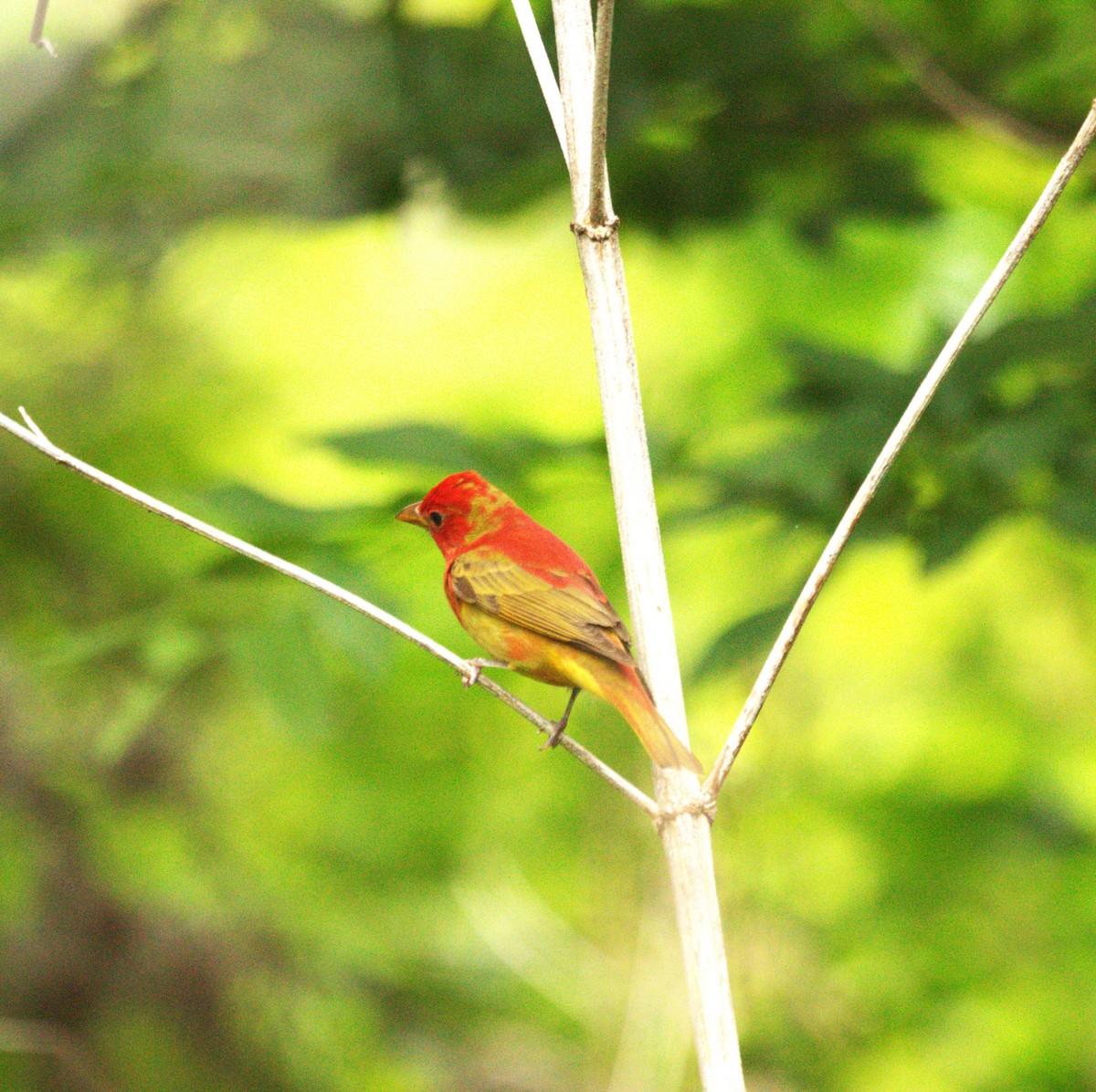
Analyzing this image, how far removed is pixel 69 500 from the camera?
5949mm

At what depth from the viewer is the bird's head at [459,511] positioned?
2141 millimetres

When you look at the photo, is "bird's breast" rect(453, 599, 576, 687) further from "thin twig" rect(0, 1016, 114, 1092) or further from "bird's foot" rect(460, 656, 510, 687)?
"thin twig" rect(0, 1016, 114, 1092)

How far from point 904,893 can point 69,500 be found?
411cm

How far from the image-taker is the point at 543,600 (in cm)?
207

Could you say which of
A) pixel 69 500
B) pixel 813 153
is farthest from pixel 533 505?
pixel 69 500

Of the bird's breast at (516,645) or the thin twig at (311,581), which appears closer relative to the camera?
the thin twig at (311,581)

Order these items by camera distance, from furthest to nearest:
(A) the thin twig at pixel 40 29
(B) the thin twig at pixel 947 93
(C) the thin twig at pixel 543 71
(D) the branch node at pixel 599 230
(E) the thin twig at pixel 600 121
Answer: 1. (B) the thin twig at pixel 947 93
2. (A) the thin twig at pixel 40 29
3. (C) the thin twig at pixel 543 71
4. (D) the branch node at pixel 599 230
5. (E) the thin twig at pixel 600 121

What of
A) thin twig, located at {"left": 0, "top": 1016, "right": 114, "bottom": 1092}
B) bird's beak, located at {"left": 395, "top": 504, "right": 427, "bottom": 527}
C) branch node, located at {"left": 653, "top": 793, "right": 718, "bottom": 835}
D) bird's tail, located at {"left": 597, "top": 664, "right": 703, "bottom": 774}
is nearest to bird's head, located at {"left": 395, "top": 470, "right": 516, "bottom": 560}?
bird's beak, located at {"left": 395, "top": 504, "right": 427, "bottom": 527}

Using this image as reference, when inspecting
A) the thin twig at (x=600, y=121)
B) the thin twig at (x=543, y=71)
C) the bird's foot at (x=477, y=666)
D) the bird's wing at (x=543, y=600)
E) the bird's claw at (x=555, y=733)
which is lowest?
the bird's claw at (x=555, y=733)

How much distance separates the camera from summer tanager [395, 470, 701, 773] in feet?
6.04

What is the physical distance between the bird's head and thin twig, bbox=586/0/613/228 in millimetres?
667

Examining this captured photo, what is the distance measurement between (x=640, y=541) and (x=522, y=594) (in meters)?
0.67

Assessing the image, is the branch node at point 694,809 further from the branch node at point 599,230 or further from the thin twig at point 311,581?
the branch node at point 599,230

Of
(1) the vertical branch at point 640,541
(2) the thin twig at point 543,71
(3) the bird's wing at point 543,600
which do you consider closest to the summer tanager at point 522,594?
(3) the bird's wing at point 543,600
